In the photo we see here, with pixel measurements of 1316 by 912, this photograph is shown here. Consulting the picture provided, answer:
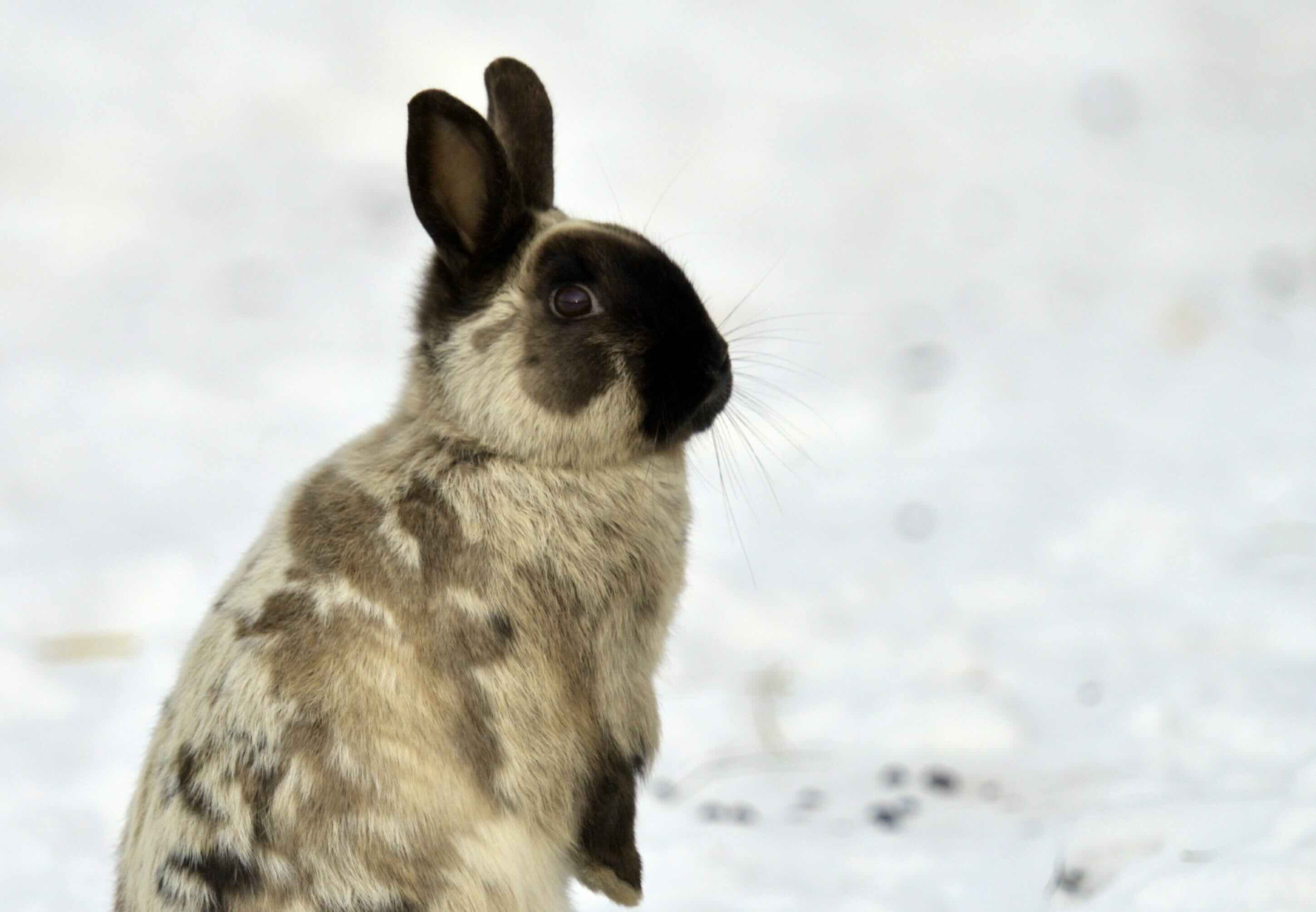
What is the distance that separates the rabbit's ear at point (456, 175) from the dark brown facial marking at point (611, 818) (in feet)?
3.01

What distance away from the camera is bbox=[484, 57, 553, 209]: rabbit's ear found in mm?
3094

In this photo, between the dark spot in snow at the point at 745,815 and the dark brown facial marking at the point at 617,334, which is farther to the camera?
the dark spot in snow at the point at 745,815

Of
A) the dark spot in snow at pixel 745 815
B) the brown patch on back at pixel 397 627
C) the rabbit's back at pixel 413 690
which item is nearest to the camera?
the rabbit's back at pixel 413 690

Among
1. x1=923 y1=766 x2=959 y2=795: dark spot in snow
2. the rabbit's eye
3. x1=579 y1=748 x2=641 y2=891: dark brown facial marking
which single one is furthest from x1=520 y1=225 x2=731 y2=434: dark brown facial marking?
x1=923 y1=766 x2=959 y2=795: dark spot in snow

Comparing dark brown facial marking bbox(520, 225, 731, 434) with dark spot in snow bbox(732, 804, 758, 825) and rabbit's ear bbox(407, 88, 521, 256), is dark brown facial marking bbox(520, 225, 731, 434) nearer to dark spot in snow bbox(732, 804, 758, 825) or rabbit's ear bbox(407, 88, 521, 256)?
rabbit's ear bbox(407, 88, 521, 256)

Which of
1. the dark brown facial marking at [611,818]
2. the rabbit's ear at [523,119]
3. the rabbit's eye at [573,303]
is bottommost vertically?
the dark brown facial marking at [611,818]

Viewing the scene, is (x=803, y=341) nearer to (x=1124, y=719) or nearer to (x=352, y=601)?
(x=1124, y=719)

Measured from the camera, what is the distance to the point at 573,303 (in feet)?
9.28

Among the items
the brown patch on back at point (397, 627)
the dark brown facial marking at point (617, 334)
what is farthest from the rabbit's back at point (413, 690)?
the dark brown facial marking at point (617, 334)

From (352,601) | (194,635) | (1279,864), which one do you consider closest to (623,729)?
(352,601)

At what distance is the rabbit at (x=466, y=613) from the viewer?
8.23 feet

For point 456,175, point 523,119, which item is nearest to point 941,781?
point 523,119

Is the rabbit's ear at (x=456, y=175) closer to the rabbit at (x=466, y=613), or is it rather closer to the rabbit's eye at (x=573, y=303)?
the rabbit at (x=466, y=613)

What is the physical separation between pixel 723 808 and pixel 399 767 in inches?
70.9
